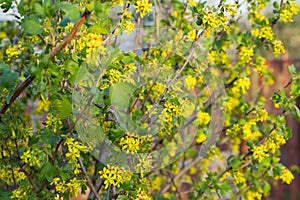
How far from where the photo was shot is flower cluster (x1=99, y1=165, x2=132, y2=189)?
1.59 meters

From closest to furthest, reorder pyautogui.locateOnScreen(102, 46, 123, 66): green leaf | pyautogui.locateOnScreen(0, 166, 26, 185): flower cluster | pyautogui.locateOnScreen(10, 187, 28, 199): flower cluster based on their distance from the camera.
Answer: pyautogui.locateOnScreen(102, 46, 123, 66): green leaf < pyautogui.locateOnScreen(10, 187, 28, 199): flower cluster < pyautogui.locateOnScreen(0, 166, 26, 185): flower cluster

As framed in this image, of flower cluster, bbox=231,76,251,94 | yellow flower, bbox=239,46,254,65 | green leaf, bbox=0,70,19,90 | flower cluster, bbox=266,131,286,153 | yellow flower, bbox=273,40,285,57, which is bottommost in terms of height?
flower cluster, bbox=266,131,286,153

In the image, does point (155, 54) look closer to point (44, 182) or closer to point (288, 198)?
point (44, 182)

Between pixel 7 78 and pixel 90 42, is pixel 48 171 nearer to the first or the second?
pixel 7 78

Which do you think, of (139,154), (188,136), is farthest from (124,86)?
(188,136)

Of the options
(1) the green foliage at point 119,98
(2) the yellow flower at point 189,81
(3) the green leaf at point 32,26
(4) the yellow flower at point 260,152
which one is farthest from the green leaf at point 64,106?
(4) the yellow flower at point 260,152

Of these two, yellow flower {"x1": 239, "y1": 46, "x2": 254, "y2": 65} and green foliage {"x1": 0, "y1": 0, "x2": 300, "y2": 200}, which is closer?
green foliage {"x1": 0, "y1": 0, "x2": 300, "y2": 200}

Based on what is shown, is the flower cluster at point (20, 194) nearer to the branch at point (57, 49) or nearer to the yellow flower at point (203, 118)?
the branch at point (57, 49)

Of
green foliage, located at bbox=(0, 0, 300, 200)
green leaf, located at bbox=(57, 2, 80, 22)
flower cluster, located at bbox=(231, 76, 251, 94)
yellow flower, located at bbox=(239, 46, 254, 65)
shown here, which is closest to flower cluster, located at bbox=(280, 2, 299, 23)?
green foliage, located at bbox=(0, 0, 300, 200)

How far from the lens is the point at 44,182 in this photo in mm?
Result: 1803

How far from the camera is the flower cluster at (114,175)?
159cm

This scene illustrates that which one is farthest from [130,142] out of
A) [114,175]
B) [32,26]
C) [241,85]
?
[241,85]

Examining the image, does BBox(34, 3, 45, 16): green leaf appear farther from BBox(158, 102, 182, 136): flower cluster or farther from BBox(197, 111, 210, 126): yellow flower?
BBox(197, 111, 210, 126): yellow flower

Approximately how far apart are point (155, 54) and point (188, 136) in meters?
0.48
